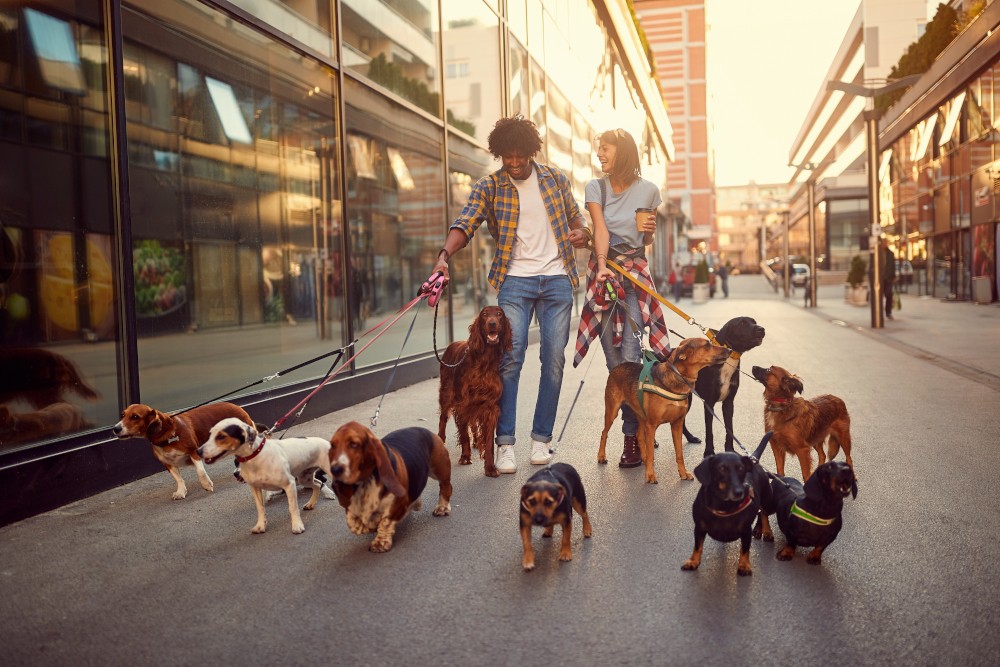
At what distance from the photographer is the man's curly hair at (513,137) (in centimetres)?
564

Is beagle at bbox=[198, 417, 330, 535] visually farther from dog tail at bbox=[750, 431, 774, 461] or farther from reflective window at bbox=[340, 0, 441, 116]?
Result: reflective window at bbox=[340, 0, 441, 116]

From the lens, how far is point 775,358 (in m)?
12.8

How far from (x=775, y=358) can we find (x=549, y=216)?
7.85m

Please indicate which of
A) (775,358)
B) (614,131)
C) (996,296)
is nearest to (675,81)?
(996,296)

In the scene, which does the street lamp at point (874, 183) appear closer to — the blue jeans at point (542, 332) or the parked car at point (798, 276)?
the blue jeans at point (542, 332)

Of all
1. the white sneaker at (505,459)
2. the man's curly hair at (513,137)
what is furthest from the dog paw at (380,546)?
the man's curly hair at (513,137)

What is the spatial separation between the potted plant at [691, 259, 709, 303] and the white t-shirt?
35.7 metres

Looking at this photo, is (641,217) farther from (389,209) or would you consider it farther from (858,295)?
(858,295)

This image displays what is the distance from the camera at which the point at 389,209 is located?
10898 millimetres

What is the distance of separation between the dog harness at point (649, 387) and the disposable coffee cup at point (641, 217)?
3.30 ft

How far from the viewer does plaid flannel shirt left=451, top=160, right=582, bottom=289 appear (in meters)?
5.82

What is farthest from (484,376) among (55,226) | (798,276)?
(798,276)

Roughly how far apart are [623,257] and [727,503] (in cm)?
271

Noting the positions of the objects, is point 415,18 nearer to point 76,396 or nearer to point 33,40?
point 33,40
